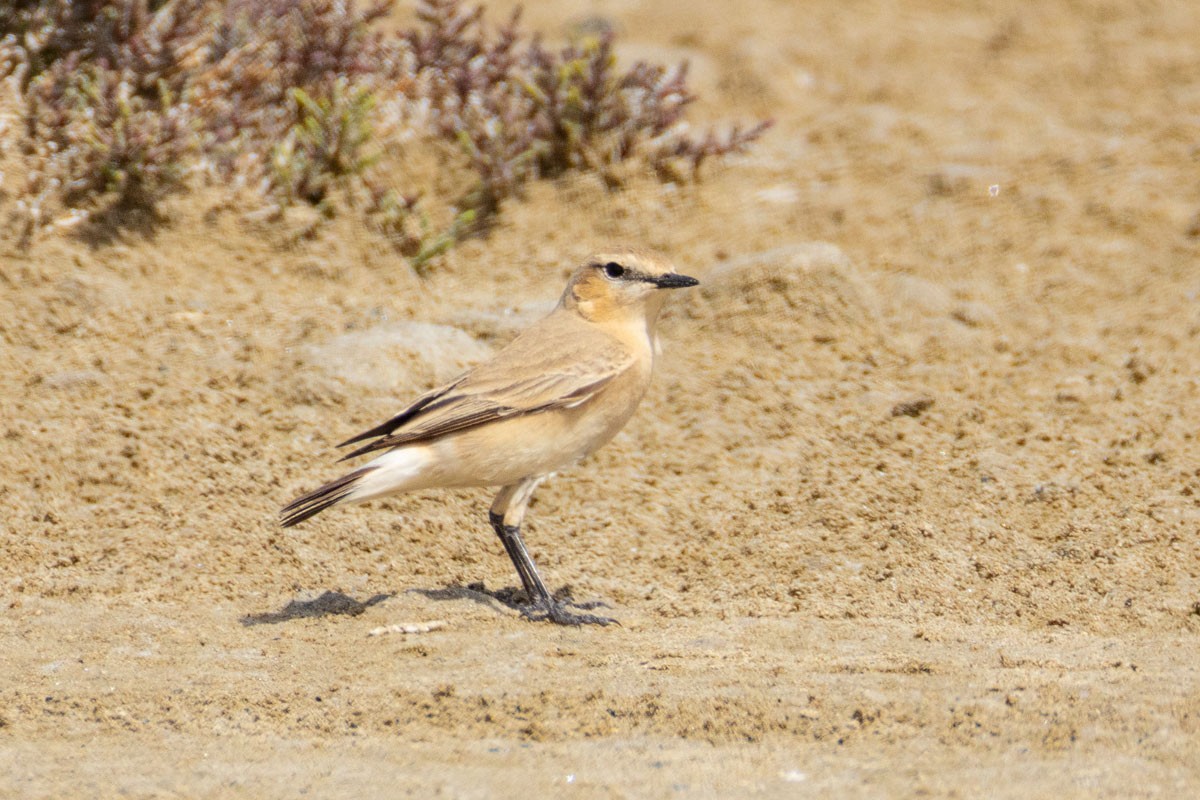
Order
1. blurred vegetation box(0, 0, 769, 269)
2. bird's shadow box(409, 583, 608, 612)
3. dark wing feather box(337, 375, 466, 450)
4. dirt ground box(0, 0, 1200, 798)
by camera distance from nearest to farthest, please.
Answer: dirt ground box(0, 0, 1200, 798)
dark wing feather box(337, 375, 466, 450)
bird's shadow box(409, 583, 608, 612)
blurred vegetation box(0, 0, 769, 269)

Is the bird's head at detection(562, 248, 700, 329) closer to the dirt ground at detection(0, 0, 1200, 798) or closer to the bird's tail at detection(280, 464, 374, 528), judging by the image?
the dirt ground at detection(0, 0, 1200, 798)

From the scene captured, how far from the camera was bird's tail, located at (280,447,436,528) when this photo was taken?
16.7ft

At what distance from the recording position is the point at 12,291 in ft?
24.9

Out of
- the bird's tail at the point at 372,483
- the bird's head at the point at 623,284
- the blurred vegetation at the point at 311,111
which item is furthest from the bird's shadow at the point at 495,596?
the blurred vegetation at the point at 311,111

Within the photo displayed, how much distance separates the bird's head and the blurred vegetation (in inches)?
100

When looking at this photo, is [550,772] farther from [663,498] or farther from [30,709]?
[663,498]

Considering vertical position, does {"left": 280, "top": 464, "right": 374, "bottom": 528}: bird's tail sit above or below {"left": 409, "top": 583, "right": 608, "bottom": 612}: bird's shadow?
above

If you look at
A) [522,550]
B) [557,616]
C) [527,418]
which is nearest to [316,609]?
[522,550]

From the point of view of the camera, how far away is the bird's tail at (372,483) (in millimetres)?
5098

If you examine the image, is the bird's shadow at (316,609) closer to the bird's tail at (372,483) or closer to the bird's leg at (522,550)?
the bird's tail at (372,483)

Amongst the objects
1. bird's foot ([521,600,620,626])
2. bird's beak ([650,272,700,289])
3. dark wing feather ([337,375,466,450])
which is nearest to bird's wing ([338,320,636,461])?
dark wing feather ([337,375,466,450])

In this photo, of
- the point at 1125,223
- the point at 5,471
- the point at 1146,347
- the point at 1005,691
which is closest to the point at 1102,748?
the point at 1005,691

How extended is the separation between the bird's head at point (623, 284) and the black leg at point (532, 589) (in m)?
1.07

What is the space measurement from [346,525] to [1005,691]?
3.12 meters
